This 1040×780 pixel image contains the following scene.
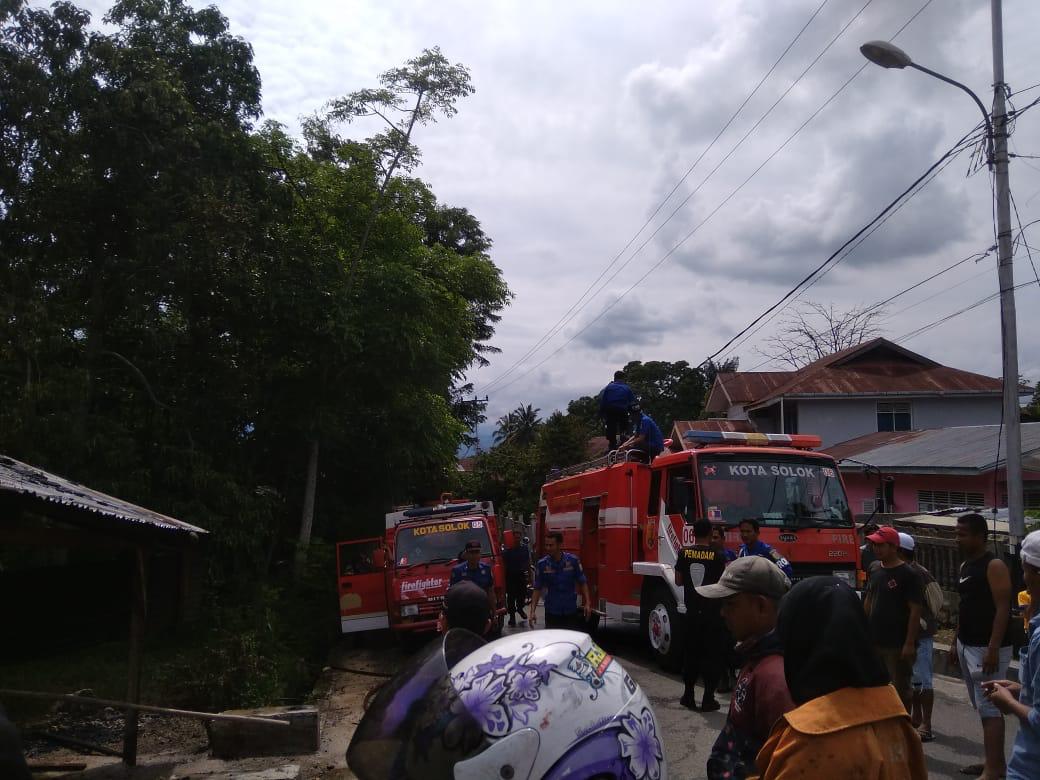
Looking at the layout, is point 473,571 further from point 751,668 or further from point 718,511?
point 751,668

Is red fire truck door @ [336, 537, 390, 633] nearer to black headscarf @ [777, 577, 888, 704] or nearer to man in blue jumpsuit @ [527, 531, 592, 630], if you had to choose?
man in blue jumpsuit @ [527, 531, 592, 630]

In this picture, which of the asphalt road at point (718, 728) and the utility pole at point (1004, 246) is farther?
the utility pole at point (1004, 246)

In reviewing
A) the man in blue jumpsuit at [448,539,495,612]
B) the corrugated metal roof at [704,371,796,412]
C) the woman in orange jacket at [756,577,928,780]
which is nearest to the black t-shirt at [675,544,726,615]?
the man in blue jumpsuit at [448,539,495,612]

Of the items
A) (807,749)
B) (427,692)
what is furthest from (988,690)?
(427,692)

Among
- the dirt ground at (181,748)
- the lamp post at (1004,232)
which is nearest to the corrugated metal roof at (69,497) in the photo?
the dirt ground at (181,748)

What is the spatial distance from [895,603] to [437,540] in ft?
28.3

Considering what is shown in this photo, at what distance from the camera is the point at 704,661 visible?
26.6 ft

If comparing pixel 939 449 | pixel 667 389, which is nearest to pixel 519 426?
pixel 667 389

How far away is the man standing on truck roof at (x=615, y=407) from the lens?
1409 centimetres

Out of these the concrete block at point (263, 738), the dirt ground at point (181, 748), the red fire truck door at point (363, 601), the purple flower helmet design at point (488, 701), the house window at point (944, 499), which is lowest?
the dirt ground at point (181, 748)

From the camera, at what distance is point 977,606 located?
19.2 ft

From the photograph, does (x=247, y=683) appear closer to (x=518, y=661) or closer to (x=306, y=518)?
(x=518, y=661)

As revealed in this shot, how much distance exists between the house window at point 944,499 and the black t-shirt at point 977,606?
17.1m

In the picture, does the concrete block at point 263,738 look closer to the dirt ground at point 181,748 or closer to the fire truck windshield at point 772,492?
the dirt ground at point 181,748
